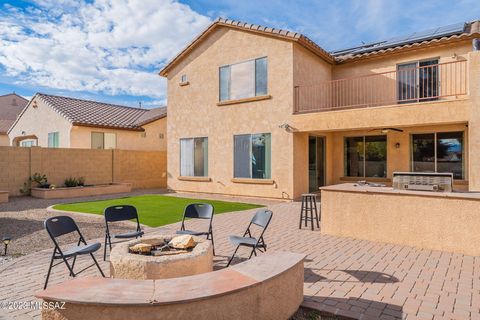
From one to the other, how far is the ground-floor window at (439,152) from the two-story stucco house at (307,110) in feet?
0.12

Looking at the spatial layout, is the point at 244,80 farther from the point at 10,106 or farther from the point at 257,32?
the point at 10,106

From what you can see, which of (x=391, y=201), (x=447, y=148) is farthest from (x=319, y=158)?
(x=391, y=201)

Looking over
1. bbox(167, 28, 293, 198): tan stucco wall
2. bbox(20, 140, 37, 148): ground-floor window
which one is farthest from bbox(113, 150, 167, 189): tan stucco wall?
bbox(20, 140, 37, 148): ground-floor window

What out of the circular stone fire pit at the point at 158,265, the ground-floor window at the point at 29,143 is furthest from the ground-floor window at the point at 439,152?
the ground-floor window at the point at 29,143

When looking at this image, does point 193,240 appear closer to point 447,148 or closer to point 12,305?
point 12,305

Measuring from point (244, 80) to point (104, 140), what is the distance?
11717 mm

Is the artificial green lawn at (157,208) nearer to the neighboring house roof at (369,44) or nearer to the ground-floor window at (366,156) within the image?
the ground-floor window at (366,156)

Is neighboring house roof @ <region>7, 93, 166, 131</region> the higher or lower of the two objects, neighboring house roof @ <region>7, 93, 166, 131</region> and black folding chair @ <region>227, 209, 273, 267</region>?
the higher

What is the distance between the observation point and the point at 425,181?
6.85m

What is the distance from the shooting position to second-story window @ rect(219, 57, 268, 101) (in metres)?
14.3

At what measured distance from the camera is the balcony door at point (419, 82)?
12.9 metres

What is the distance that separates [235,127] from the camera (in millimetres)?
15055

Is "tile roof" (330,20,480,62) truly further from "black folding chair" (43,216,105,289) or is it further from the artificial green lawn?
"black folding chair" (43,216,105,289)

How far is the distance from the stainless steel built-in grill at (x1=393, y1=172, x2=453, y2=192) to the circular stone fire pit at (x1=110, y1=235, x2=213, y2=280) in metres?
→ 5.08
